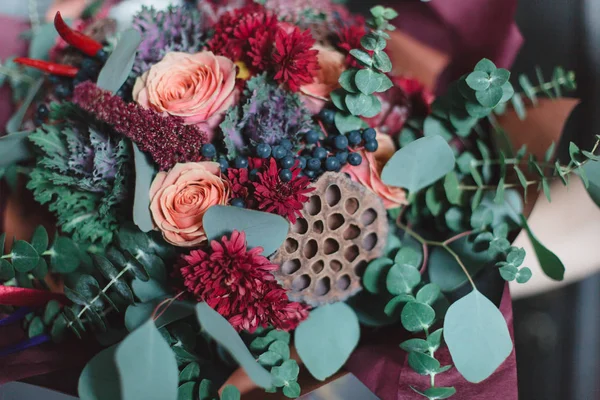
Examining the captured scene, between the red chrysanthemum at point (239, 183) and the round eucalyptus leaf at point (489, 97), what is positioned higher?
the red chrysanthemum at point (239, 183)

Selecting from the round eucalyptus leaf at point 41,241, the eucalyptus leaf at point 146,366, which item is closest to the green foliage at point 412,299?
the eucalyptus leaf at point 146,366

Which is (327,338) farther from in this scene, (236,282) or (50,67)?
(50,67)

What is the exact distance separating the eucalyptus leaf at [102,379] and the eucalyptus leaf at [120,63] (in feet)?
0.81

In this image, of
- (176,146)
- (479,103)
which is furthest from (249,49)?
(479,103)

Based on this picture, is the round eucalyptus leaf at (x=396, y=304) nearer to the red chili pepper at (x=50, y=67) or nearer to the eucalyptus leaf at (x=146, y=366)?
the eucalyptus leaf at (x=146, y=366)

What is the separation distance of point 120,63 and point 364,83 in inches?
9.4

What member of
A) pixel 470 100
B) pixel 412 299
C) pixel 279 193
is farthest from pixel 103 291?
pixel 470 100

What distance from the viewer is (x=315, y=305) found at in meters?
0.48

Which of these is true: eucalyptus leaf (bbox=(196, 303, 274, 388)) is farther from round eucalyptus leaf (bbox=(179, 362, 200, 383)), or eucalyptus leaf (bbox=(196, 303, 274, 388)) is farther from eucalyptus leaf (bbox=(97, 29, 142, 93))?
eucalyptus leaf (bbox=(97, 29, 142, 93))

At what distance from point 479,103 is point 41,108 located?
48cm

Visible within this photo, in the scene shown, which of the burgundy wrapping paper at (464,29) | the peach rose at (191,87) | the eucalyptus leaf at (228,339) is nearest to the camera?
the eucalyptus leaf at (228,339)

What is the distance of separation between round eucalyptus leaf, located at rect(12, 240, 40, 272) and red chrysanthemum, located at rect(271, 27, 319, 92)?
0.30 metres

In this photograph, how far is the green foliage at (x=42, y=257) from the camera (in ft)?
1.62

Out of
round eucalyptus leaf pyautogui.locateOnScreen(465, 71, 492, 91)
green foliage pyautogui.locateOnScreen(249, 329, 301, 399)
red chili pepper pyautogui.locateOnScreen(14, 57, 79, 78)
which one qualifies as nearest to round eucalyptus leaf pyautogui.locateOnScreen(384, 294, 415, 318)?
green foliage pyautogui.locateOnScreen(249, 329, 301, 399)
